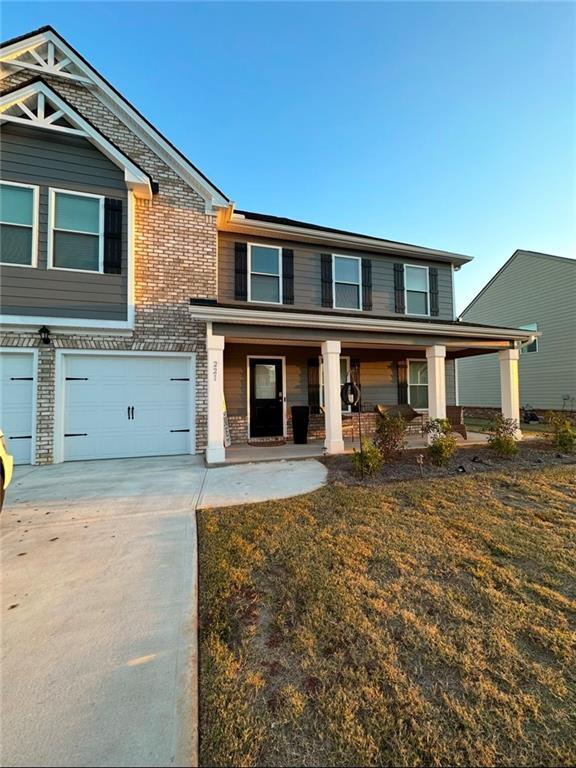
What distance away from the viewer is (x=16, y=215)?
653 centimetres

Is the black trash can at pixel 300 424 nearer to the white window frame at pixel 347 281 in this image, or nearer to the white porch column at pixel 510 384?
the white window frame at pixel 347 281

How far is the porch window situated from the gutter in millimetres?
3593

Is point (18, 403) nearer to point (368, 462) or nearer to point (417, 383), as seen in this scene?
point (368, 462)

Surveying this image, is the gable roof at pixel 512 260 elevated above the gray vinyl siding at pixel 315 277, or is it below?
above

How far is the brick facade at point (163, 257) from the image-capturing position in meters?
7.10

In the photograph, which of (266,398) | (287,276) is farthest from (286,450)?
(287,276)

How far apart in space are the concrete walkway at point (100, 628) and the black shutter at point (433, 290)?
8.52m

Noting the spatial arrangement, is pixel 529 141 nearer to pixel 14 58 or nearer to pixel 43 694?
pixel 14 58

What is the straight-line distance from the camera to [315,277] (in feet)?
30.4

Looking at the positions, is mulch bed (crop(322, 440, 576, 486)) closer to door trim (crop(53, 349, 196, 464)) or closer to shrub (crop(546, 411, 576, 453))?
shrub (crop(546, 411, 576, 453))

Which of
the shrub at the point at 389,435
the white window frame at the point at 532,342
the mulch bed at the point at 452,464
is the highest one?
the white window frame at the point at 532,342

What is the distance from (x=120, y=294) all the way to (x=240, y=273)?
294cm

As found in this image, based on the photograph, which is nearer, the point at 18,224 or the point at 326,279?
the point at 18,224

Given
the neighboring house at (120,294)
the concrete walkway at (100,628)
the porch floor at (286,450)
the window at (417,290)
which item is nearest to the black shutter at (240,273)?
the neighboring house at (120,294)
